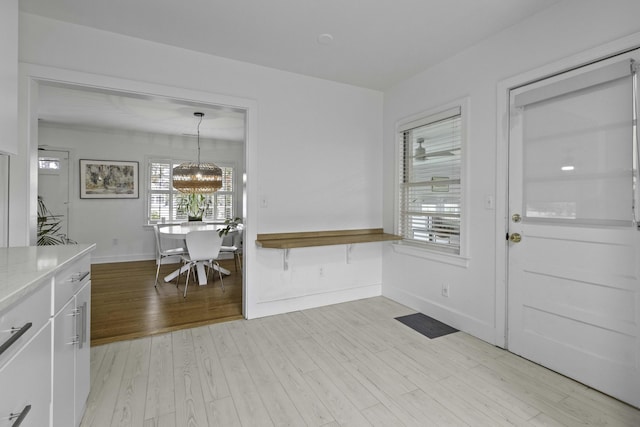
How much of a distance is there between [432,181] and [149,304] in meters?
3.35

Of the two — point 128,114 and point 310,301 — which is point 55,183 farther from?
point 310,301

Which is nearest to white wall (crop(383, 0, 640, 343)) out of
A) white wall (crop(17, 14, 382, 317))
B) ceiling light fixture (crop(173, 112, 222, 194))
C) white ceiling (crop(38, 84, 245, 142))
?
white wall (crop(17, 14, 382, 317))

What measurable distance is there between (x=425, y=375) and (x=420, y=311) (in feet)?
3.95

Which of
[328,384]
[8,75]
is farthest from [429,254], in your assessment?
[8,75]

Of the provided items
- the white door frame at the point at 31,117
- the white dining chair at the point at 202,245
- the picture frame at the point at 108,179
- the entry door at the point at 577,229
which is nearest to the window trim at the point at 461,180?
the entry door at the point at 577,229

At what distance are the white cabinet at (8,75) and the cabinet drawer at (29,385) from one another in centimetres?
109

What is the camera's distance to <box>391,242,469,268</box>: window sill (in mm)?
2847

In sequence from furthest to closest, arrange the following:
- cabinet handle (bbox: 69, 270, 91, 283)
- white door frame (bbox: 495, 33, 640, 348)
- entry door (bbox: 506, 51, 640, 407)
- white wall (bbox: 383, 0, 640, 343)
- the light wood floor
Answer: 1. white door frame (bbox: 495, 33, 640, 348)
2. white wall (bbox: 383, 0, 640, 343)
3. entry door (bbox: 506, 51, 640, 407)
4. the light wood floor
5. cabinet handle (bbox: 69, 270, 91, 283)

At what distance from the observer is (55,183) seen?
213 inches

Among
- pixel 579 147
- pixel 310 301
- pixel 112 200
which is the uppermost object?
pixel 579 147

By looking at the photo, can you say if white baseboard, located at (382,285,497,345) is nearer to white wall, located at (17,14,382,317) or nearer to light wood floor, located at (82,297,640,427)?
light wood floor, located at (82,297,640,427)

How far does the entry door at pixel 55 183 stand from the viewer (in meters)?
5.35

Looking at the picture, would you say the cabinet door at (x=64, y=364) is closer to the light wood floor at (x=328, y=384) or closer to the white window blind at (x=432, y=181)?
the light wood floor at (x=328, y=384)

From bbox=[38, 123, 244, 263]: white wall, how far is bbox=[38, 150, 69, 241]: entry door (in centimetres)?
8
